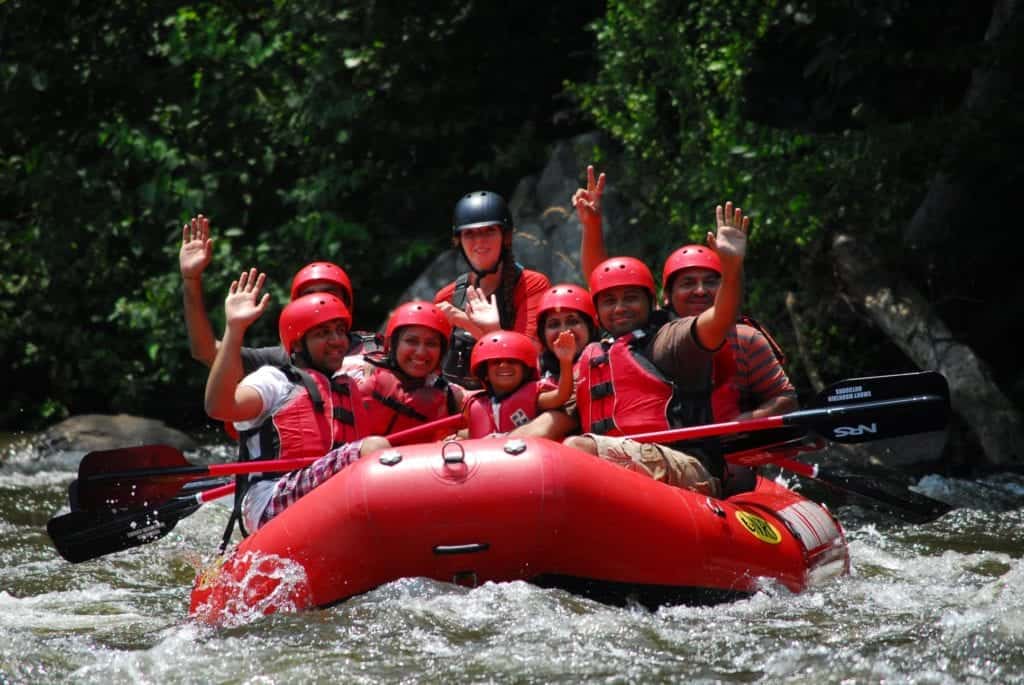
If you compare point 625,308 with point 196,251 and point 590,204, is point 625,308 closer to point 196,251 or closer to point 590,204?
point 590,204

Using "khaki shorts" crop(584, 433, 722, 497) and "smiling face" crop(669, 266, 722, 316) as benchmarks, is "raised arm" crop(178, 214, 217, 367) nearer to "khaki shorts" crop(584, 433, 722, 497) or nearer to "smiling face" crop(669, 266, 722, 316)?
"khaki shorts" crop(584, 433, 722, 497)

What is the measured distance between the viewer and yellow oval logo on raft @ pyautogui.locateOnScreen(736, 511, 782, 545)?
16.9ft

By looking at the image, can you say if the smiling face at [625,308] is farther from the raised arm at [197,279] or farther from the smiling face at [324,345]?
the raised arm at [197,279]

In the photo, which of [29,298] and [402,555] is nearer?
[402,555]

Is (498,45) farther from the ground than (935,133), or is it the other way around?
(498,45)

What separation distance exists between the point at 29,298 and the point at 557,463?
849 centimetres

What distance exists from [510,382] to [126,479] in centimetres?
162

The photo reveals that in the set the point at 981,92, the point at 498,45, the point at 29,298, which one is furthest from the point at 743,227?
the point at 29,298

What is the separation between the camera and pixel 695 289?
6.01m

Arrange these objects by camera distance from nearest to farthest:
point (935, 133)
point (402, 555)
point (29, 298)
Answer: point (402, 555)
point (935, 133)
point (29, 298)

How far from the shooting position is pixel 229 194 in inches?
477

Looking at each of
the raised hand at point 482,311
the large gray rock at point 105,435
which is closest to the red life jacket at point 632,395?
the raised hand at point 482,311

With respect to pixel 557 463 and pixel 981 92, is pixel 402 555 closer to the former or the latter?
pixel 557 463

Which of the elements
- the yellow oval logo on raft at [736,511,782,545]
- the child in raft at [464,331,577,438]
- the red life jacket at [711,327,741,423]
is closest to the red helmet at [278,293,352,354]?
the child in raft at [464,331,577,438]
